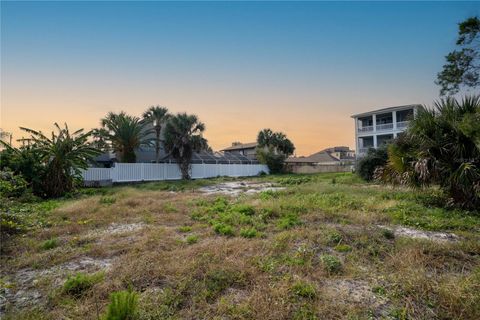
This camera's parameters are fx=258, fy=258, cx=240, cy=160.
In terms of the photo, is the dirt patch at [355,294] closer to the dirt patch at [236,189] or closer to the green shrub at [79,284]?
the green shrub at [79,284]

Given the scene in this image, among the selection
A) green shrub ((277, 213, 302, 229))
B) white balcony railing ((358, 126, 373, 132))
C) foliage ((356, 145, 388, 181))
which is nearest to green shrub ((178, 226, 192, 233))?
green shrub ((277, 213, 302, 229))

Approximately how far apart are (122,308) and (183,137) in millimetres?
19326

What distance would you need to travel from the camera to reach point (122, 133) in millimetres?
20234

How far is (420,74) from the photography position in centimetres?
1007

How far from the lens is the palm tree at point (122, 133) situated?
66.5ft

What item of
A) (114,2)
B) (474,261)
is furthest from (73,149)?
(474,261)

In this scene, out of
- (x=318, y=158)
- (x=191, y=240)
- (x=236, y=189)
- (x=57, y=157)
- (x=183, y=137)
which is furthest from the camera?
(x=318, y=158)

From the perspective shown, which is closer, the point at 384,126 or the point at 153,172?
the point at 153,172

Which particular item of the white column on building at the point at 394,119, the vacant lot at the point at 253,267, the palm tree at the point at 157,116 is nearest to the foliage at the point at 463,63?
the vacant lot at the point at 253,267

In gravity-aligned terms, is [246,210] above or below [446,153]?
below

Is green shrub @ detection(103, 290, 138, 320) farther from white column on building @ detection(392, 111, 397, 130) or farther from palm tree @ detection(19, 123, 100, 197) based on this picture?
white column on building @ detection(392, 111, 397, 130)

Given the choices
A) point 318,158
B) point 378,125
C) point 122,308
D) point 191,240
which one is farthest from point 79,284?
point 318,158

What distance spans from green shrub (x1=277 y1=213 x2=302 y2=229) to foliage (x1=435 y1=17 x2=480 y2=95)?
7.72 m

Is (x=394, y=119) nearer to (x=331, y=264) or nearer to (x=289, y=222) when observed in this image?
(x=289, y=222)
